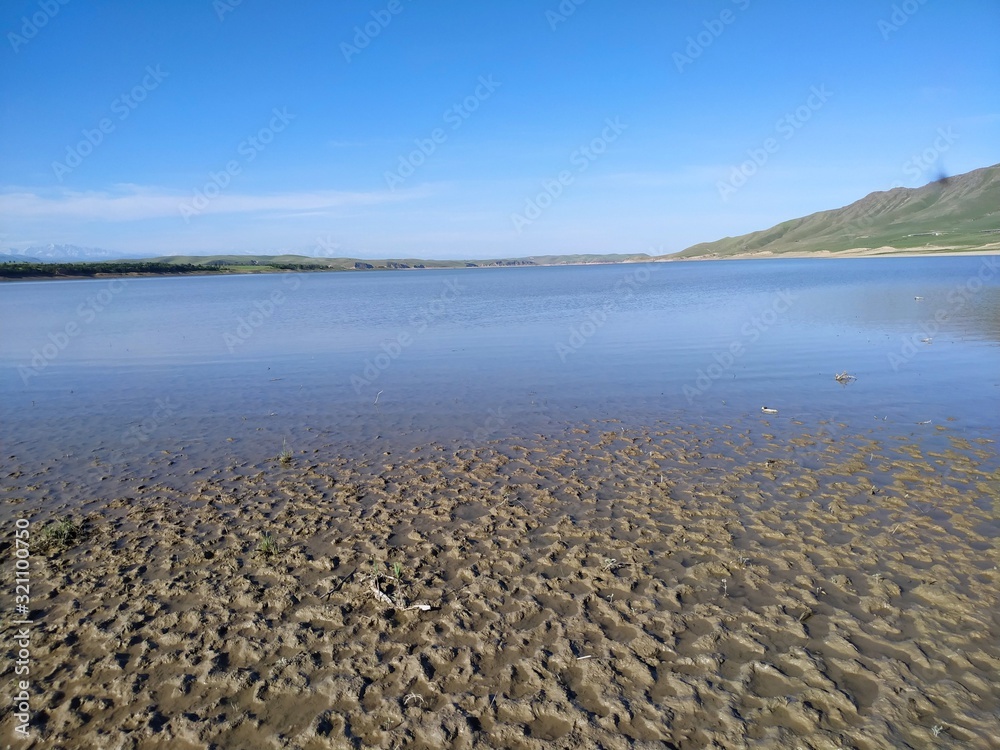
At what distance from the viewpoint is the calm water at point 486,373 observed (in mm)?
13805

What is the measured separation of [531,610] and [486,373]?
1365 cm

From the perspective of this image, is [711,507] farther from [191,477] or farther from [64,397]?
[64,397]

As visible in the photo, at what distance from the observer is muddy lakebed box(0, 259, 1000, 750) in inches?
193

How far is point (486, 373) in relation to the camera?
19703 mm
